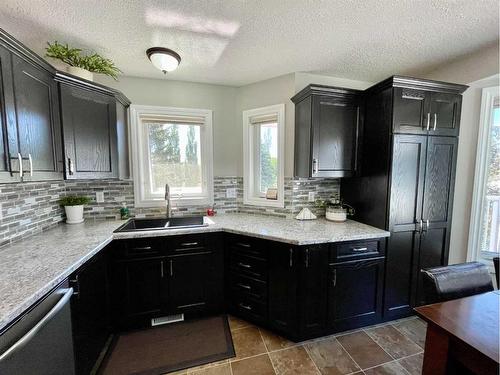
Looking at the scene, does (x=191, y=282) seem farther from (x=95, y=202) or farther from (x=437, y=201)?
(x=437, y=201)

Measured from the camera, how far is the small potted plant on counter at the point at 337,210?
89.4 inches

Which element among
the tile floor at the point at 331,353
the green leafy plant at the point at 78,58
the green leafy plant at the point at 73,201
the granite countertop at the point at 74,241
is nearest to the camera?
the granite countertop at the point at 74,241

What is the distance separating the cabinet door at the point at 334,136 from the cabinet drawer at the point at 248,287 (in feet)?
3.81

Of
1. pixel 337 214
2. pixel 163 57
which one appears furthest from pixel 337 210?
pixel 163 57

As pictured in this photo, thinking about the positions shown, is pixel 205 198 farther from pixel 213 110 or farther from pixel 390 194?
pixel 390 194

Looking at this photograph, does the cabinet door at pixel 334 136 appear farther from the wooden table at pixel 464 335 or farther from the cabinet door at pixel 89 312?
the cabinet door at pixel 89 312

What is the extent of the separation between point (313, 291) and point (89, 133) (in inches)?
92.3

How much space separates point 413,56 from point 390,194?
1.32 m

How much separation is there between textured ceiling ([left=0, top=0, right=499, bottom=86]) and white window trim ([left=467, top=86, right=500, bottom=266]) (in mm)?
482

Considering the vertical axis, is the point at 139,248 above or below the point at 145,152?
below

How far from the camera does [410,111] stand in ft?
6.20

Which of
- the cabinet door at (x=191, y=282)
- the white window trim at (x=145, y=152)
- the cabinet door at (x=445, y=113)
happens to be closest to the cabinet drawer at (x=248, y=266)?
the cabinet door at (x=191, y=282)

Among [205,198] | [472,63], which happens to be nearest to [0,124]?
[205,198]

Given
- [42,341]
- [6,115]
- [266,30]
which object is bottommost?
[42,341]
